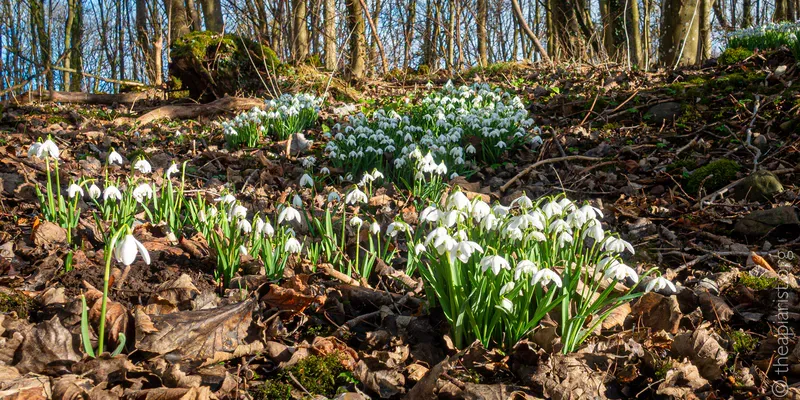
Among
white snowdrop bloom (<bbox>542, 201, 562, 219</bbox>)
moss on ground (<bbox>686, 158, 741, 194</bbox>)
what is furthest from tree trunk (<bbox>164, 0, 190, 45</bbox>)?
white snowdrop bloom (<bbox>542, 201, 562, 219</bbox>)

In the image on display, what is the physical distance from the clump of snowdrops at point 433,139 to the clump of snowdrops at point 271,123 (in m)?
0.41

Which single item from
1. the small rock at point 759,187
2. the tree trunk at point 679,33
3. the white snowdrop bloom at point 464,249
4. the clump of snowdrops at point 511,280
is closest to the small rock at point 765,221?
the small rock at point 759,187

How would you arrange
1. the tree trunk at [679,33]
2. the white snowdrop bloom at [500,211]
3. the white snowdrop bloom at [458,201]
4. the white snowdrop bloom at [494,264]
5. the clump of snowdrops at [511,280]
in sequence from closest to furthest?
the white snowdrop bloom at [494,264]
the clump of snowdrops at [511,280]
the white snowdrop bloom at [458,201]
the white snowdrop bloom at [500,211]
the tree trunk at [679,33]

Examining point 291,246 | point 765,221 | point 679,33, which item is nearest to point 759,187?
point 765,221

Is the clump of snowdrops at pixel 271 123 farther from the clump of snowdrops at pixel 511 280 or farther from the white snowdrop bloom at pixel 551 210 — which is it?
the white snowdrop bloom at pixel 551 210

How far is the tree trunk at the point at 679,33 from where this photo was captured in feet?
24.7

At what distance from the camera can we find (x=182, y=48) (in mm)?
7430

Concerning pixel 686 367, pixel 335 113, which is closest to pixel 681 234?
pixel 686 367

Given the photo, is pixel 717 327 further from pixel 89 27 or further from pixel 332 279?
pixel 89 27

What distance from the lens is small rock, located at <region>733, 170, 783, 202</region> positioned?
333cm

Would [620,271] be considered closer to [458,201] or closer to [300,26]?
[458,201]

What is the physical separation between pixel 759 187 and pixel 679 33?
5.18 meters

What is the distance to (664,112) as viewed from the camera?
207 inches

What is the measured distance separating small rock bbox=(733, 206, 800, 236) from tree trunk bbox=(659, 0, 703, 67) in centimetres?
528
